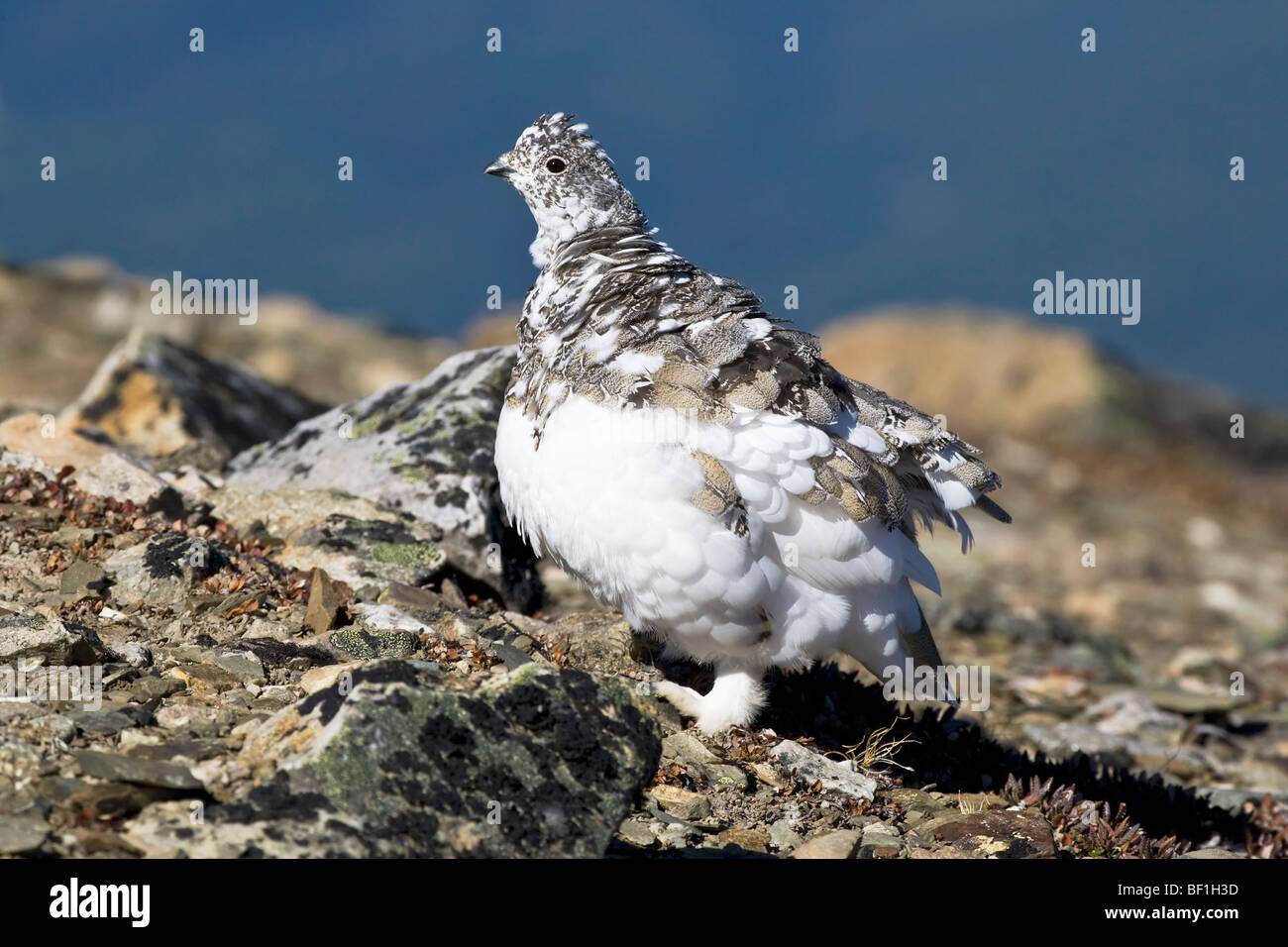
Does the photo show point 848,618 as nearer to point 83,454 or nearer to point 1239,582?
point 83,454

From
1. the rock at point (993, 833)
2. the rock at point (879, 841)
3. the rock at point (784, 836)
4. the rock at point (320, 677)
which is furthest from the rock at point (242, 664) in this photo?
the rock at point (993, 833)

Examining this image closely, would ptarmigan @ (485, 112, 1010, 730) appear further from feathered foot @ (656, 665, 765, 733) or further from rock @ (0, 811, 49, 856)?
rock @ (0, 811, 49, 856)

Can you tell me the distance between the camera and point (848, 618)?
5.88m

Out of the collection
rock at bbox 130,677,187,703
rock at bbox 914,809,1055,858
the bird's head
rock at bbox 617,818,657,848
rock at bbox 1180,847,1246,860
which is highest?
the bird's head

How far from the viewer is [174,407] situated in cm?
1034

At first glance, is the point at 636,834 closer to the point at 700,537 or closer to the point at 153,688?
the point at 700,537

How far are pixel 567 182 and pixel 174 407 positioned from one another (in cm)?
501

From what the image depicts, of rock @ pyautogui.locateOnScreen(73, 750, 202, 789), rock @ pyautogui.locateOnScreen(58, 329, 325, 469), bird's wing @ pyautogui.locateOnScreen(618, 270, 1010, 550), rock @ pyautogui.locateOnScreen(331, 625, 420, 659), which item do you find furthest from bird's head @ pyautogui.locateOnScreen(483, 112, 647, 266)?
rock @ pyautogui.locateOnScreen(58, 329, 325, 469)

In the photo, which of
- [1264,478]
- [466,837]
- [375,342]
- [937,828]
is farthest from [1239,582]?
[375,342]

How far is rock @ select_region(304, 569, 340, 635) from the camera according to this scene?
252 inches

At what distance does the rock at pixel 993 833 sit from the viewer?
223 inches

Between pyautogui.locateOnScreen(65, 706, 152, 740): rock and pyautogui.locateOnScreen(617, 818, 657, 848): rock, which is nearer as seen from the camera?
pyautogui.locateOnScreen(65, 706, 152, 740): rock

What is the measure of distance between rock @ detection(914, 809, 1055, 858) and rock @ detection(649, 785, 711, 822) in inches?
43.2

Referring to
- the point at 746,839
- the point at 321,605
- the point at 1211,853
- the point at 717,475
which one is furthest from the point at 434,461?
the point at 1211,853
